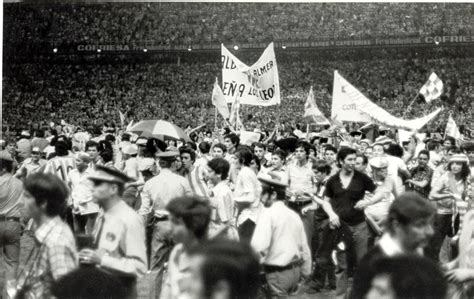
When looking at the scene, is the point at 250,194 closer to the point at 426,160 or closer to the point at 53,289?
the point at 426,160

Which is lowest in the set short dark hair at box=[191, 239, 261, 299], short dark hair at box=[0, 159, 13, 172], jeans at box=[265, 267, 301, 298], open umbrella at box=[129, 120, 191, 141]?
jeans at box=[265, 267, 301, 298]

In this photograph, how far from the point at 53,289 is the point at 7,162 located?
5017mm

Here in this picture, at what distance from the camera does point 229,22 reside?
38.6 metres

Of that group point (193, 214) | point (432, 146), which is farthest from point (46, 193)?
point (432, 146)

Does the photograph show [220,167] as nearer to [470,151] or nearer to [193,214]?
[193,214]

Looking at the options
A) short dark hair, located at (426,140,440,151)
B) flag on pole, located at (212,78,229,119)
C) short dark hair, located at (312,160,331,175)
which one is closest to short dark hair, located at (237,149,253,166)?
short dark hair, located at (312,160,331,175)

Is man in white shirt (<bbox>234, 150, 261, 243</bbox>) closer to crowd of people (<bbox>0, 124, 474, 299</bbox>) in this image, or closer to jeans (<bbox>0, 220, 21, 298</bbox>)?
crowd of people (<bbox>0, 124, 474, 299</bbox>)

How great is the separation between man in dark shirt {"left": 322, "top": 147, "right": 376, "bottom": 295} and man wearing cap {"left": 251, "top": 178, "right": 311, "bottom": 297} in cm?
166

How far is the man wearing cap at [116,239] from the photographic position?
14.0ft

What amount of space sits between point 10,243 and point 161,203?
52.2 inches

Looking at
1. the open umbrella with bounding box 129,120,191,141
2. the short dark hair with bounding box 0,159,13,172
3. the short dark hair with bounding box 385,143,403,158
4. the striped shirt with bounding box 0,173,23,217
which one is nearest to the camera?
the striped shirt with bounding box 0,173,23,217

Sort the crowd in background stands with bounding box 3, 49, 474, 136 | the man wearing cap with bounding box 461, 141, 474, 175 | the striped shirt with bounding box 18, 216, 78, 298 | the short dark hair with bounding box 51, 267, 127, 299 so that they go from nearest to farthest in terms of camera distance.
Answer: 1. the short dark hair with bounding box 51, 267, 127, 299
2. the striped shirt with bounding box 18, 216, 78, 298
3. the man wearing cap with bounding box 461, 141, 474, 175
4. the crowd in background stands with bounding box 3, 49, 474, 136

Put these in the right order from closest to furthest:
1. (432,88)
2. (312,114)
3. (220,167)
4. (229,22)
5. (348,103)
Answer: (220,167) → (348,103) → (432,88) → (312,114) → (229,22)

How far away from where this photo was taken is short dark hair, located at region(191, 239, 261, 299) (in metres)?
2.56
